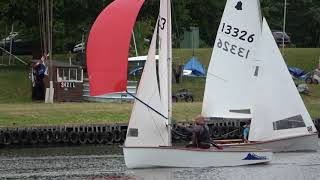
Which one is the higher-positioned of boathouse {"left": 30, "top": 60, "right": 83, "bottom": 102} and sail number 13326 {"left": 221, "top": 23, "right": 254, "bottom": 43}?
sail number 13326 {"left": 221, "top": 23, "right": 254, "bottom": 43}

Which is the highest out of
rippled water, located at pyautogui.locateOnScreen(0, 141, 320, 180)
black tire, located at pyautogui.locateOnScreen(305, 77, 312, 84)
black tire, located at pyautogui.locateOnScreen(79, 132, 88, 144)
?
black tire, located at pyautogui.locateOnScreen(305, 77, 312, 84)

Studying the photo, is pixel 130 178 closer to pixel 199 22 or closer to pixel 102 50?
pixel 102 50

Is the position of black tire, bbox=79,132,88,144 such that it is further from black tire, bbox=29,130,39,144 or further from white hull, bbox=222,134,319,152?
white hull, bbox=222,134,319,152

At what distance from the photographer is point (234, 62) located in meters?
35.7

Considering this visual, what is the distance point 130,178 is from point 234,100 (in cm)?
979

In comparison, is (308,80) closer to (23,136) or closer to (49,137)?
(49,137)

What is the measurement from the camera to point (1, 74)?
56.2 metres

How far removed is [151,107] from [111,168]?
292cm

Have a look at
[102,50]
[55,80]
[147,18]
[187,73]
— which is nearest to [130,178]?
[102,50]

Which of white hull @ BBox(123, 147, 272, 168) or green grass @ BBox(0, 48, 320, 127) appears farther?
green grass @ BBox(0, 48, 320, 127)

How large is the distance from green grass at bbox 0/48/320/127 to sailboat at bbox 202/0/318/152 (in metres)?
6.03

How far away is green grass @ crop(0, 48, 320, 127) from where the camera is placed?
39.9 m

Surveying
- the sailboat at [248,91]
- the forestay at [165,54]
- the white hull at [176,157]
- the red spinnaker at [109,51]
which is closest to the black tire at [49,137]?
the sailboat at [248,91]

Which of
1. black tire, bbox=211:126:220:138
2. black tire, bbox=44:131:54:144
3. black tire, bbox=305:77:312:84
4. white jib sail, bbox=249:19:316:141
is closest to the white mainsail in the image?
white jib sail, bbox=249:19:316:141
